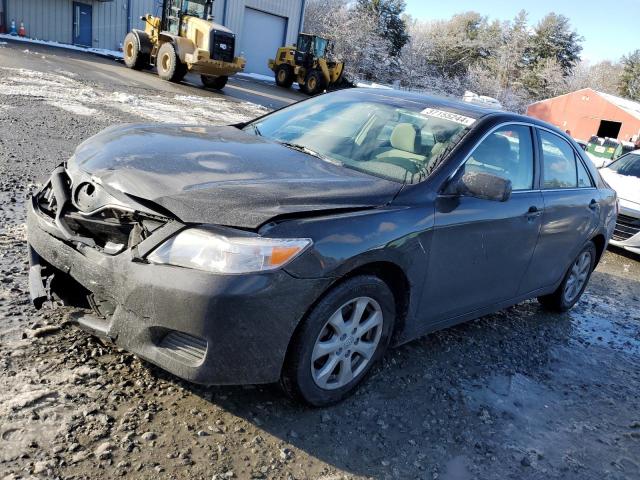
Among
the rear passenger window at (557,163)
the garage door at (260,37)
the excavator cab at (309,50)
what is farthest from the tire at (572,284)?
the garage door at (260,37)

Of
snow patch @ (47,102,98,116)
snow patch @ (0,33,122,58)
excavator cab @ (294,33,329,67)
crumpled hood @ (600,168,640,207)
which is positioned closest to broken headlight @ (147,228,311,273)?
crumpled hood @ (600,168,640,207)

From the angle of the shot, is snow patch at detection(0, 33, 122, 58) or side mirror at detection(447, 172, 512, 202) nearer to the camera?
side mirror at detection(447, 172, 512, 202)

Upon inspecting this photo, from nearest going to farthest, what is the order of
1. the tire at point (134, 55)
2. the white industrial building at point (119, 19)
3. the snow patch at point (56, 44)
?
the tire at point (134, 55) → the snow patch at point (56, 44) → the white industrial building at point (119, 19)

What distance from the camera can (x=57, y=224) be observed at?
2736 mm

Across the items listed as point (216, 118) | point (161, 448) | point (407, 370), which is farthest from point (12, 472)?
point (216, 118)

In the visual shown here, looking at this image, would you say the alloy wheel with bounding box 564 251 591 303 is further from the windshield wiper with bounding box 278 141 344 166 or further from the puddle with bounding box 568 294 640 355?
the windshield wiper with bounding box 278 141 344 166

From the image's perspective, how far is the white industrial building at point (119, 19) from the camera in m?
27.6

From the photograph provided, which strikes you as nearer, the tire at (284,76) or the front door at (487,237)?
the front door at (487,237)

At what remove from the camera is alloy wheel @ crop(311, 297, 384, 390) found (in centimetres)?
277

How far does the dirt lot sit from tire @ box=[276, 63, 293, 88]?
25.6m

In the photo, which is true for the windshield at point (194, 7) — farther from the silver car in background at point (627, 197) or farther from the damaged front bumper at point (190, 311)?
the damaged front bumper at point (190, 311)

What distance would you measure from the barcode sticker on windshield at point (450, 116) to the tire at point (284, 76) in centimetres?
2620

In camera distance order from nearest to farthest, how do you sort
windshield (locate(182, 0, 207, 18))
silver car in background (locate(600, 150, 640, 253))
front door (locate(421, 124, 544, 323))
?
front door (locate(421, 124, 544, 323)), silver car in background (locate(600, 150, 640, 253)), windshield (locate(182, 0, 207, 18))

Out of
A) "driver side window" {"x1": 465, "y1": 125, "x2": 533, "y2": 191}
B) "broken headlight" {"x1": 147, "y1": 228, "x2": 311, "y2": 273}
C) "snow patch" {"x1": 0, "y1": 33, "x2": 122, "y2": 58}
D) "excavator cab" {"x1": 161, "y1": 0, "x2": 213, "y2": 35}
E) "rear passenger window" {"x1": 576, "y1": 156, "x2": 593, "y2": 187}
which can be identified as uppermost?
"excavator cab" {"x1": 161, "y1": 0, "x2": 213, "y2": 35}
